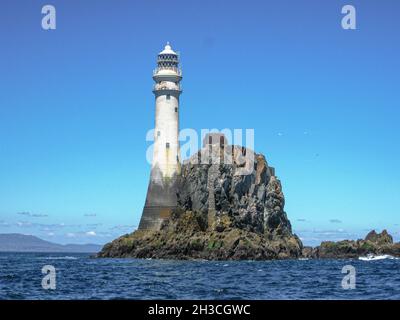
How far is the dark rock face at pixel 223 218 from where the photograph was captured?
90250mm

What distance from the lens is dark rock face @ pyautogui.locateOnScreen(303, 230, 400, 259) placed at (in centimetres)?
11407

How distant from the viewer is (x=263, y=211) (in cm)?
10338

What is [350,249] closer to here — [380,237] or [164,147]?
[380,237]

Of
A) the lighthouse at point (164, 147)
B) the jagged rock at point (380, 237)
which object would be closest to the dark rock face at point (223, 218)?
the lighthouse at point (164, 147)

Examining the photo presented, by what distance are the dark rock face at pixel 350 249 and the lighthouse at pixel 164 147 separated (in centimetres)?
2705

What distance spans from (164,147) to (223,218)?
513 inches

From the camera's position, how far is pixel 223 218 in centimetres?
9694

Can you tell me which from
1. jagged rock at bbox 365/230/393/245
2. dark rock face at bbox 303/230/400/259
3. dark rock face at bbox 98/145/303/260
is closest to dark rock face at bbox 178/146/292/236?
dark rock face at bbox 98/145/303/260

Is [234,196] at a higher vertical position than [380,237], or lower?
higher

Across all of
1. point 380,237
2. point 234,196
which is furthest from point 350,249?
point 234,196

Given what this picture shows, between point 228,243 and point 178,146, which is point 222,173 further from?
point 228,243

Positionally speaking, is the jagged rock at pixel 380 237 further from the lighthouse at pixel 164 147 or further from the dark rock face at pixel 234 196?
the lighthouse at pixel 164 147

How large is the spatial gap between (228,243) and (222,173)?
45.3 feet
